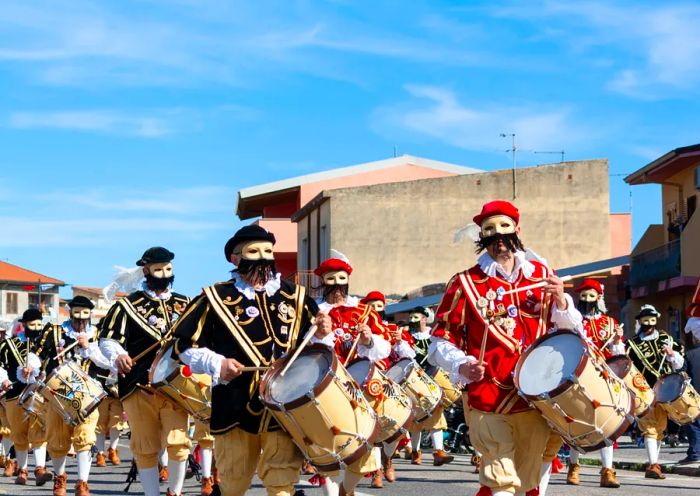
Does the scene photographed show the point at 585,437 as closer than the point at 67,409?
Yes

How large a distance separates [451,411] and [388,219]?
2506 centimetres

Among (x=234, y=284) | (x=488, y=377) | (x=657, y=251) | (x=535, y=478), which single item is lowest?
(x=535, y=478)

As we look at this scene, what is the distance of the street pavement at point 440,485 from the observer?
13.4m

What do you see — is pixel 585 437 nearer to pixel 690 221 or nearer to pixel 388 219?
pixel 690 221

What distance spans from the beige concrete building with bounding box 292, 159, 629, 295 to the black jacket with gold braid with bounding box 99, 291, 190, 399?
32563 mm

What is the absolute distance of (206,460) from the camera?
43.6ft

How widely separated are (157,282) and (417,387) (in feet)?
16.4

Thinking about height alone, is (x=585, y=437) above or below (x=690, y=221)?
below

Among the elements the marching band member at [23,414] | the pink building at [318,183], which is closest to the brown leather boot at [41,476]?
the marching band member at [23,414]

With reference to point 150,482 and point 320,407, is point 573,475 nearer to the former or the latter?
point 150,482

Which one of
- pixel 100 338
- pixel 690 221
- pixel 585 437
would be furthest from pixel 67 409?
pixel 690 221

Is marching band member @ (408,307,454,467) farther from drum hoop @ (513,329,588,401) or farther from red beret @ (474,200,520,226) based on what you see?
drum hoop @ (513,329,588,401)

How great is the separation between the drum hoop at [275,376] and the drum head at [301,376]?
16mm

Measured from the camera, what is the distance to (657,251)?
3453 centimetres
